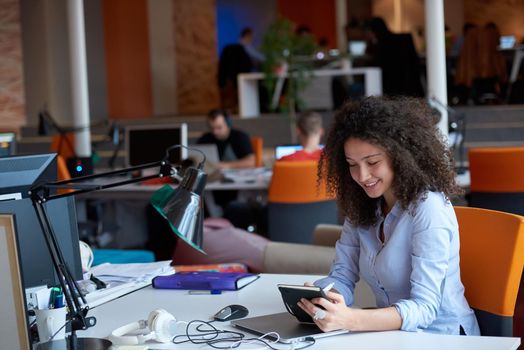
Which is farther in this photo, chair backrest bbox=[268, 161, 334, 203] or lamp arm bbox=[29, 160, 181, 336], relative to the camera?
chair backrest bbox=[268, 161, 334, 203]

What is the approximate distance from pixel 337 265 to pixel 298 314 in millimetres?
370

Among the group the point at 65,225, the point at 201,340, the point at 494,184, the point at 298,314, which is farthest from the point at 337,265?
the point at 494,184

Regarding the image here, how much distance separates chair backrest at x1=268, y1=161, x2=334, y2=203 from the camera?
536 centimetres

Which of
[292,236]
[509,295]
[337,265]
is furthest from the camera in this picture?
[292,236]

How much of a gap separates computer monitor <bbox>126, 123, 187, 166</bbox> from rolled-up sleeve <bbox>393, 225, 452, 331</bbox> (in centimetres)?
428

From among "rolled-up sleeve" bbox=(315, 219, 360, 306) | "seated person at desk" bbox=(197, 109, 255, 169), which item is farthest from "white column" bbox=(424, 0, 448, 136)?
"rolled-up sleeve" bbox=(315, 219, 360, 306)

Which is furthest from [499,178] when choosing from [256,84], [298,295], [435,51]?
[256,84]

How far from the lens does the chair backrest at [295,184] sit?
211 inches

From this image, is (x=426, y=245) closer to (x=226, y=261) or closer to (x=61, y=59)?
(x=226, y=261)

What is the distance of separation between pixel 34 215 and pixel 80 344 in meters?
0.37

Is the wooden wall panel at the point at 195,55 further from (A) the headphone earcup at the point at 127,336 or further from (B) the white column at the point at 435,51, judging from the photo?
(A) the headphone earcup at the point at 127,336

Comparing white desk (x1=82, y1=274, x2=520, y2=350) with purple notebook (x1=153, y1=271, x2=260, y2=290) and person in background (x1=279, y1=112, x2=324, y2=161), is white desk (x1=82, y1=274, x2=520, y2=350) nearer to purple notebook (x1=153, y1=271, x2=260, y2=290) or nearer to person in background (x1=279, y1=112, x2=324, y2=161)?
purple notebook (x1=153, y1=271, x2=260, y2=290)

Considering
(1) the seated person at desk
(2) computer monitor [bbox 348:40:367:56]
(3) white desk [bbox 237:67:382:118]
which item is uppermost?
(2) computer monitor [bbox 348:40:367:56]

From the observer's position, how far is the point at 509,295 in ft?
8.21
